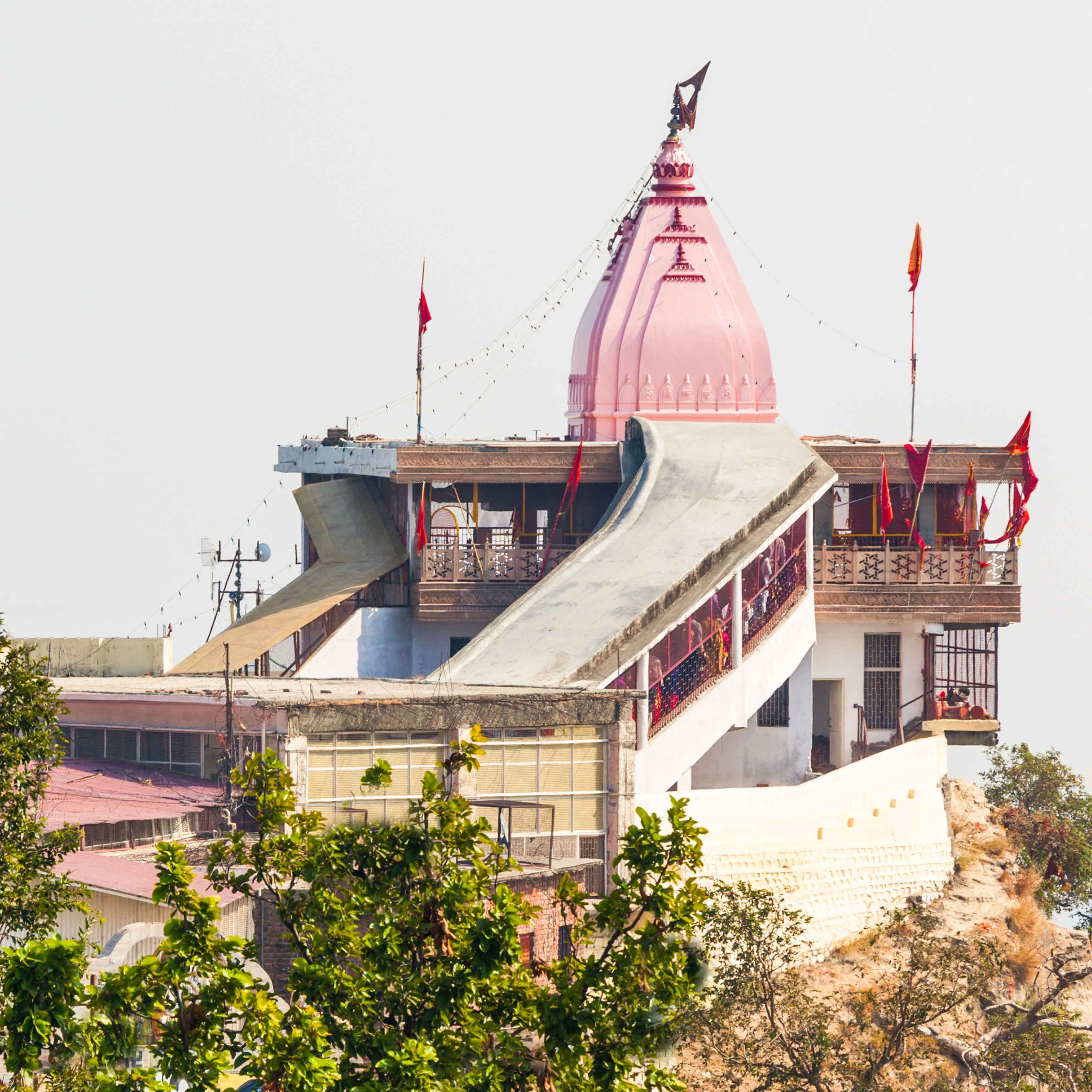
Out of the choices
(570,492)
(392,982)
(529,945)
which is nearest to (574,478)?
(570,492)

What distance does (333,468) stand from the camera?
53500 mm

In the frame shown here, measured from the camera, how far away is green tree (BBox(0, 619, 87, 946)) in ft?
82.2

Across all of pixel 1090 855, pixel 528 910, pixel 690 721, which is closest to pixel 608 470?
pixel 690 721

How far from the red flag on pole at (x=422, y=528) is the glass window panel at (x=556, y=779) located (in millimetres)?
12561

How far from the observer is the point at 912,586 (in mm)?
48188

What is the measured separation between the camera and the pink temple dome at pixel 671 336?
53.1 metres

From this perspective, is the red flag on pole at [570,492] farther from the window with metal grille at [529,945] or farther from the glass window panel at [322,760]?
the window with metal grille at [529,945]

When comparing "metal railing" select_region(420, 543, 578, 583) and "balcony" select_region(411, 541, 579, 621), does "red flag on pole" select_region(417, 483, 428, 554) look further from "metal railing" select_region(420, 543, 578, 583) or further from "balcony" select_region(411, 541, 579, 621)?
"metal railing" select_region(420, 543, 578, 583)

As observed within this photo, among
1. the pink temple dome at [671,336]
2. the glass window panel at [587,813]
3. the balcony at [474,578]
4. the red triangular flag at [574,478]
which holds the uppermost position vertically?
the pink temple dome at [671,336]

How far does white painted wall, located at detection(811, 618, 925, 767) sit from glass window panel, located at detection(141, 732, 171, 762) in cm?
1485

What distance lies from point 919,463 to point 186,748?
17.9 meters

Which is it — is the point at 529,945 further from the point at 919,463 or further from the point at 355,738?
the point at 919,463

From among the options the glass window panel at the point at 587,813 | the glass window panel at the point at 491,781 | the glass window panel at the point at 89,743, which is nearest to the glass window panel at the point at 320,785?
the glass window panel at the point at 491,781

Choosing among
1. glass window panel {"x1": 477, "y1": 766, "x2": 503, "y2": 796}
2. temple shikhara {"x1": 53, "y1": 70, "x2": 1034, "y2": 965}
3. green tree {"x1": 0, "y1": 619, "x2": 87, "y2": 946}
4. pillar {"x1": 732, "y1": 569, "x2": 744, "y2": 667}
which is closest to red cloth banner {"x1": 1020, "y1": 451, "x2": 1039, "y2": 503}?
temple shikhara {"x1": 53, "y1": 70, "x2": 1034, "y2": 965}
